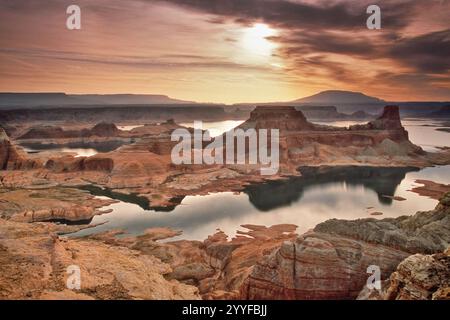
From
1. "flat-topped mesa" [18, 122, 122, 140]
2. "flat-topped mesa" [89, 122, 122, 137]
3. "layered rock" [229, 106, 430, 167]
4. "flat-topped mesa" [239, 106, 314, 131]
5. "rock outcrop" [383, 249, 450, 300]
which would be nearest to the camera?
"rock outcrop" [383, 249, 450, 300]

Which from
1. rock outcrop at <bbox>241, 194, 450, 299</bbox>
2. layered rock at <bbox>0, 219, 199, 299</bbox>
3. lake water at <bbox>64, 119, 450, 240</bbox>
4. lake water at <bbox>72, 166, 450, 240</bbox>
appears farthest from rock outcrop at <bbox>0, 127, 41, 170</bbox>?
rock outcrop at <bbox>241, 194, 450, 299</bbox>

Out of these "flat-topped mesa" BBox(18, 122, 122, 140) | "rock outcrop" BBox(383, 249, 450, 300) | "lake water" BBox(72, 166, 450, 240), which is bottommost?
"lake water" BBox(72, 166, 450, 240)

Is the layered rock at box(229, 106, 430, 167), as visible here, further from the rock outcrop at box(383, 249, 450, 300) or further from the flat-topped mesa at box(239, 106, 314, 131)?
the rock outcrop at box(383, 249, 450, 300)

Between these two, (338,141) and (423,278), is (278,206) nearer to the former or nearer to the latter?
(423,278)

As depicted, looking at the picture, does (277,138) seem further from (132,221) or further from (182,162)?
(132,221)

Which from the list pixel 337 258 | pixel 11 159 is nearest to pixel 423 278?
pixel 337 258

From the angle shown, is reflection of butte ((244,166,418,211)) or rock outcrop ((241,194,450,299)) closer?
rock outcrop ((241,194,450,299))

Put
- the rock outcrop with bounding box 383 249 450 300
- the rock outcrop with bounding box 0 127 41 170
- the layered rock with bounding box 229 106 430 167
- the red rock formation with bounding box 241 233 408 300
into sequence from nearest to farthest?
1. the rock outcrop with bounding box 383 249 450 300
2. the red rock formation with bounding box 241 233 408 300
3. the rock outcrop with bounding box 0 127 41 170
4. the layered rock with bounding box 229 106 430 167
